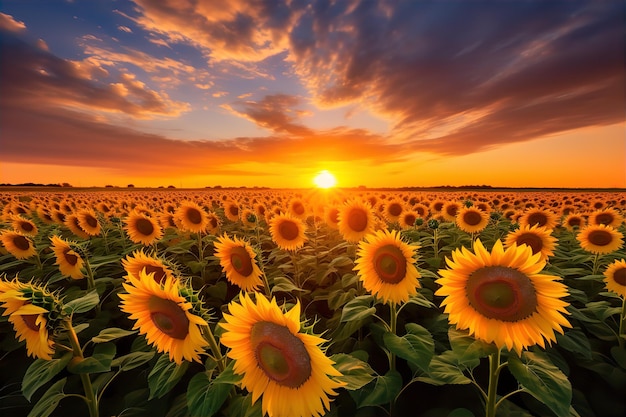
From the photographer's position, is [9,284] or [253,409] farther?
[9,284]

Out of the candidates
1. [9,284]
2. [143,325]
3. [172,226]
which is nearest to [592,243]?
[143,325]

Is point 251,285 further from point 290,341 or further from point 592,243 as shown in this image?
point 592,243

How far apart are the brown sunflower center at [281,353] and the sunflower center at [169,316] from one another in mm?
494

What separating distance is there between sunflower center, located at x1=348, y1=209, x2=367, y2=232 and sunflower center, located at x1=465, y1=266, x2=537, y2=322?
13.2ft

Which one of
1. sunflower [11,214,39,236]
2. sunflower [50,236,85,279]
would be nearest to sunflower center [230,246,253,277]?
sunflower [50,236,85,279]

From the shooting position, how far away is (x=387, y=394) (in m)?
2.54

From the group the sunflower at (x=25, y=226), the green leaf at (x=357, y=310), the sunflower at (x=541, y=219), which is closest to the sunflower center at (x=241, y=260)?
the green leaf at (x=357, y=310)

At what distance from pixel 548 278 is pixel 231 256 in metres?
3.40

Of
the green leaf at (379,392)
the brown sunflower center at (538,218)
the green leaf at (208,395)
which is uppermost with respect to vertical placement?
the brown sunflower center at (538,218)

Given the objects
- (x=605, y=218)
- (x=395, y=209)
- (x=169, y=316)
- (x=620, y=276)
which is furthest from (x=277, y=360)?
(x=605, y=218)

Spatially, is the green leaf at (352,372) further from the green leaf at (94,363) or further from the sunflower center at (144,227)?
the sunflower center at (144,227)

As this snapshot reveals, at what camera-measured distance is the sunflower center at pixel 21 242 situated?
19.0ft

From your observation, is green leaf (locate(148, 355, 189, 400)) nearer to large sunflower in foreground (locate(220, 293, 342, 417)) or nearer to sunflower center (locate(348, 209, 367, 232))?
large sunflower in foreground (locate(220, 293, 342, 417))

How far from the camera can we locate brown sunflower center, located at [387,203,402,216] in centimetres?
977
